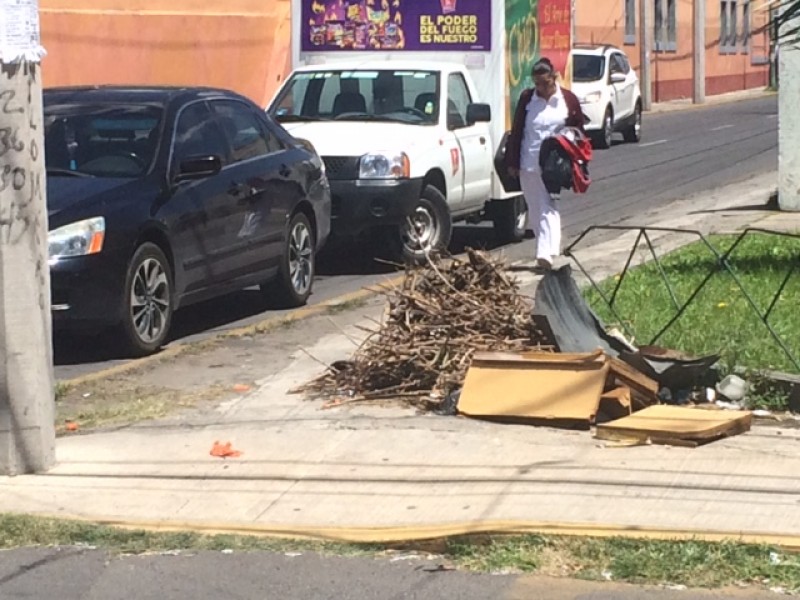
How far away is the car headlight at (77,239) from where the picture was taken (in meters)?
9.65

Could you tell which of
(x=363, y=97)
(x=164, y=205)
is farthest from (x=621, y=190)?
(x=164, y=205)

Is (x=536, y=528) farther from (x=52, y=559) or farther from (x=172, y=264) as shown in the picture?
(x=172, y=264)

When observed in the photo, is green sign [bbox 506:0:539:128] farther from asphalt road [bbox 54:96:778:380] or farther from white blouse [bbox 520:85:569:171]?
white blouse [bbox 520:85:569:171]

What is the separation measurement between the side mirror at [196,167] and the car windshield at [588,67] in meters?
19.4

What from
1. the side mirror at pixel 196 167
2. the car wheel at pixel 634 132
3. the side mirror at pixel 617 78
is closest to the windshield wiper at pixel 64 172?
the side mirror at pixel 196 167

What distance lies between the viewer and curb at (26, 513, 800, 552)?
5.99 m

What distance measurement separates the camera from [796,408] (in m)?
8.17

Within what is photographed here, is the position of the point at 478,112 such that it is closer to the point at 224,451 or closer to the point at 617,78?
the point at 224,451

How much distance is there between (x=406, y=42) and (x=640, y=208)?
4.18 metres

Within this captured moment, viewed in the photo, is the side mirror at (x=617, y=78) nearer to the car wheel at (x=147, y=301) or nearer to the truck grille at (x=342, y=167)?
the truck grille at (x=342, y=167)

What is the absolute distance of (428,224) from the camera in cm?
1403

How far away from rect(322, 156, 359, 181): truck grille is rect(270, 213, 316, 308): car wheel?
4.49ft

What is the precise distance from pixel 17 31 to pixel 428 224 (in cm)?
734

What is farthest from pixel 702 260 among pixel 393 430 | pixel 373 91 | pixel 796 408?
pixel 393 430
